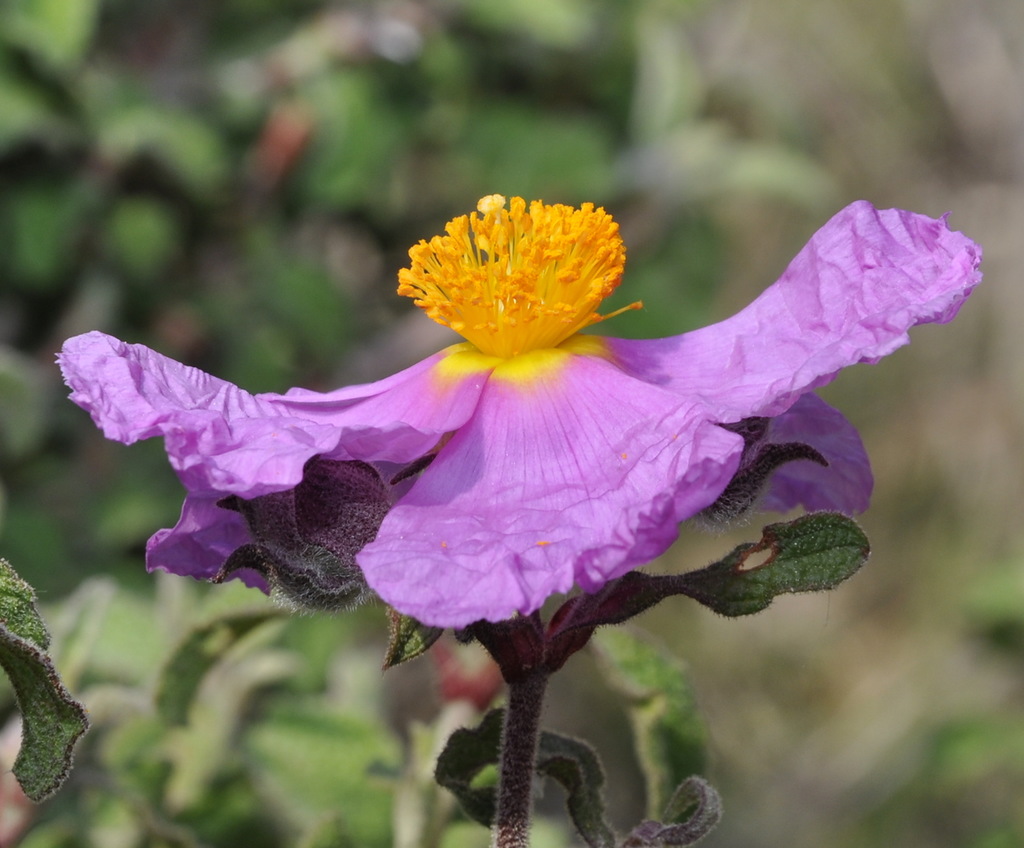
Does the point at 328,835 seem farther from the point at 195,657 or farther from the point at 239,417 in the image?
the point at 239,417

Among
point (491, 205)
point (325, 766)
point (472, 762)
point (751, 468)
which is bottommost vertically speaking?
point (325, 766)

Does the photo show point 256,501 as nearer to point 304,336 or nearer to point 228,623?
point 228,623

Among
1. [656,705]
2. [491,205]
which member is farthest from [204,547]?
[656,705]

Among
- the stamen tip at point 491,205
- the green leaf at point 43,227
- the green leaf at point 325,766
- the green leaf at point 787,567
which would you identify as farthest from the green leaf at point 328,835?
the green leaf at point 43,227

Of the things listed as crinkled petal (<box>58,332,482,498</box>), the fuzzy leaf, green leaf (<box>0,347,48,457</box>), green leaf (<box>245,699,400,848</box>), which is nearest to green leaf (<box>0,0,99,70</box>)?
green leaf (<box>0,347,48,457</box>)

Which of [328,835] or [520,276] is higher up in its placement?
[520,276]

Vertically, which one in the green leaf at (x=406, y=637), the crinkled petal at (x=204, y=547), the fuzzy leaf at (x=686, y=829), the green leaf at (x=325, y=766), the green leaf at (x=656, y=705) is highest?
the green leaf at (x=406, y=637)

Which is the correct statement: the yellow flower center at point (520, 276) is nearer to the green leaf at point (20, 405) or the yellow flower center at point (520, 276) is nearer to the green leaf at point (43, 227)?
the green leaf at point (20, 405)
